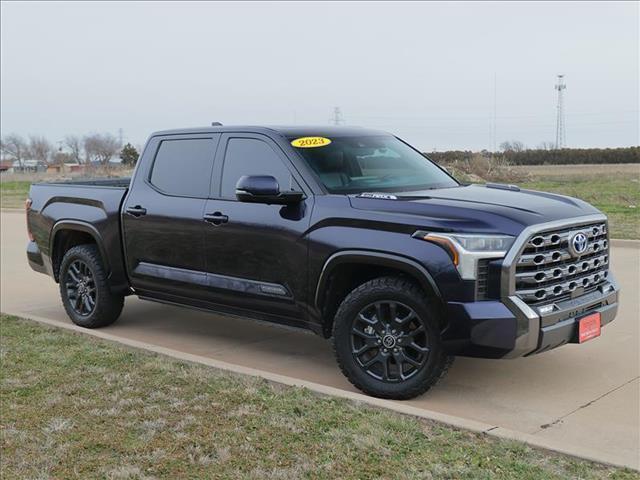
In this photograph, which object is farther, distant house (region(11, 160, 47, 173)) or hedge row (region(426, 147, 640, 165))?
distant house (region(11, 160, 47, 173))

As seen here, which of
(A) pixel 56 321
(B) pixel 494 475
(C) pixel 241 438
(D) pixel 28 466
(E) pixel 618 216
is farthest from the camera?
(E) pixel 618 216

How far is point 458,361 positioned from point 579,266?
1395 mm

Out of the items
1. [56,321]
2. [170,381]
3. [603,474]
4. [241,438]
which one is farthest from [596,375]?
[56,321]

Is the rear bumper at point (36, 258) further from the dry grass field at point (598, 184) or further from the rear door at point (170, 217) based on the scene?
the dry grass field at point (598, 184)

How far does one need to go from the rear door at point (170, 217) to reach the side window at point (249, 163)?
0.21 metres

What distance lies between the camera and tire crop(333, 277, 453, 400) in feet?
15.4

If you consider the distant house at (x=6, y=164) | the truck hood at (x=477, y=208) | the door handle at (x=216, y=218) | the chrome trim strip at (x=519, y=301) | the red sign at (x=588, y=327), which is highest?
the truck hood at (x=477, y=208)

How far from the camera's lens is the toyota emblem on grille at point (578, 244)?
4.78 meters

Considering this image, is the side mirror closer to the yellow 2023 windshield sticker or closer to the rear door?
the yellow 2023 windshield sticker

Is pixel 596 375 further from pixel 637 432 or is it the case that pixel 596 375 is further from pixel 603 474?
pixel 603 474

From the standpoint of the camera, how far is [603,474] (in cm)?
369

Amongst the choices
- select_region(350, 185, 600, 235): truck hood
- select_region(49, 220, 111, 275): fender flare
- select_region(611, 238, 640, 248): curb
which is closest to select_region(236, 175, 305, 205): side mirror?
select_region(350, 185, 600, 235): truck hood

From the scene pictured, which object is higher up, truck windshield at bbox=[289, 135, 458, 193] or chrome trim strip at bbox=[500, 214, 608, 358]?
truck windshield at bbox=[289, 135, 458, 193]

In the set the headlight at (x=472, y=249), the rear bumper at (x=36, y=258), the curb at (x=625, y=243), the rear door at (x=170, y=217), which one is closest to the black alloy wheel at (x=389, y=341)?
the headlight at (x=472, y=249)
